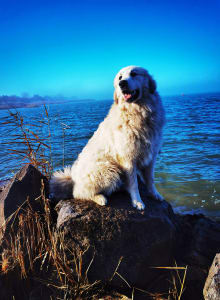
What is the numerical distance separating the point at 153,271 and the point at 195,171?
417cm

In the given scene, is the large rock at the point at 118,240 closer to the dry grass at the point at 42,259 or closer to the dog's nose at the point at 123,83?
the dry grass at the point at 42,259

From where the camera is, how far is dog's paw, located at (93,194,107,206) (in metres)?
2.81

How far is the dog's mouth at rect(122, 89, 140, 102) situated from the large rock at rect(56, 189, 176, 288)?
1426 mm

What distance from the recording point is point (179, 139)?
10.3 metres

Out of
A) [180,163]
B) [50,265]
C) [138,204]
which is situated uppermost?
[138,204]

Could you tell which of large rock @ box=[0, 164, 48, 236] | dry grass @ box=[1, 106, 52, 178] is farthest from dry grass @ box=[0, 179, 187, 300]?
dry grass @ box=[1, 106, 52, 178]

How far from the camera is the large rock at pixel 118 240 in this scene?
2495 mm

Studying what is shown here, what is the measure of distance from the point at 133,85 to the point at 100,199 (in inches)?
60.2

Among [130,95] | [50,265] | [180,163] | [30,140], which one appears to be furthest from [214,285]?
[180,163]

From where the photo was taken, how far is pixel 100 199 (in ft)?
9.32

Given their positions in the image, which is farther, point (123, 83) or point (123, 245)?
point (123, 83)

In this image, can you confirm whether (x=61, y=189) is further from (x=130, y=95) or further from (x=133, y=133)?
(x=130, y=95)

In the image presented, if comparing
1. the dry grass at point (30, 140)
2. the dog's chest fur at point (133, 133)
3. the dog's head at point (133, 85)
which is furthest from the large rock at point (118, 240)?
the dog's head at point (133, 85)

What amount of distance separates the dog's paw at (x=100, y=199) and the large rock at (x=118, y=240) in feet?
0.22
